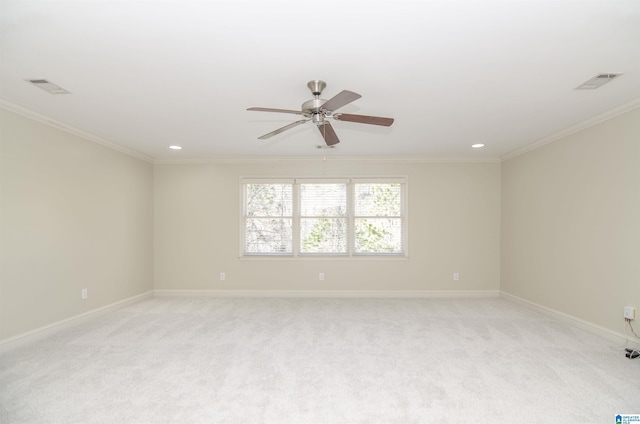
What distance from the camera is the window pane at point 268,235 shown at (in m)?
5.27

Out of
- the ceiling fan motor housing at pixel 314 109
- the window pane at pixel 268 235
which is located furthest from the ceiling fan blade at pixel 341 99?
the window pane at pixel 268 235

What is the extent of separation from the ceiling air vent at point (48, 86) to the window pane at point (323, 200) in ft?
11.0

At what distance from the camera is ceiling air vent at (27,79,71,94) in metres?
2.41

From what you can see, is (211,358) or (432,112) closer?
(211,358)

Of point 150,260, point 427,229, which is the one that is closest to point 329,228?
point 427,229

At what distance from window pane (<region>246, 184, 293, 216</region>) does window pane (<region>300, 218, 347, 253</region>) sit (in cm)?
43

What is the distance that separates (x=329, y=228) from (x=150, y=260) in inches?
123

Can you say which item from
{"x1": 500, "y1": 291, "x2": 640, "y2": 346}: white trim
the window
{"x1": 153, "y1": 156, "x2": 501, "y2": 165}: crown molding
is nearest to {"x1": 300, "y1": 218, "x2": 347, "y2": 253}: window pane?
the window

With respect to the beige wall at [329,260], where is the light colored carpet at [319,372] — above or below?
below

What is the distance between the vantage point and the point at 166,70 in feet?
7.32

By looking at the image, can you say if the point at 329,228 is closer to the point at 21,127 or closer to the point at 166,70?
the point at 166,70

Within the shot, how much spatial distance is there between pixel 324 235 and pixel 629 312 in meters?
3.82

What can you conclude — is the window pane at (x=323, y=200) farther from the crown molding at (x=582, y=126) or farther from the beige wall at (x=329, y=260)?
the crown molding at (x=582, y=126)

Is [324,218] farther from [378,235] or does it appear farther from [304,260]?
[378,235]
